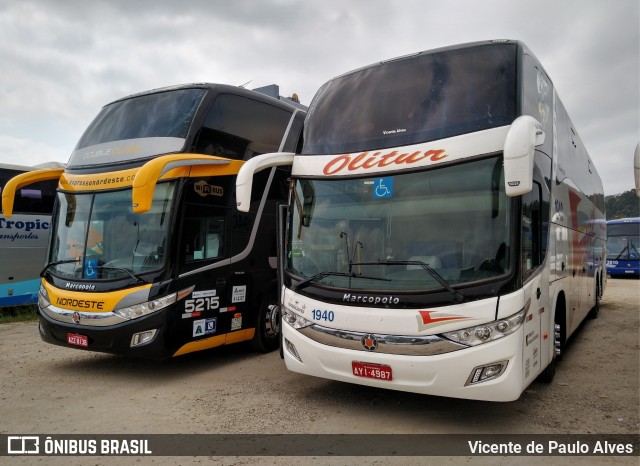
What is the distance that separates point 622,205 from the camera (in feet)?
205

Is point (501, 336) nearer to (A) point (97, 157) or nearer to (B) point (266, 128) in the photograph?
(B) point (266, 128)

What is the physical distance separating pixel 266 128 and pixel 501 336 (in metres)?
5.36

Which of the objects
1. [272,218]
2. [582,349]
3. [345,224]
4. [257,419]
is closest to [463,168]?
[345,224]

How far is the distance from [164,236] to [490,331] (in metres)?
4.13

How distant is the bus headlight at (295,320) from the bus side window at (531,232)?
2179mm

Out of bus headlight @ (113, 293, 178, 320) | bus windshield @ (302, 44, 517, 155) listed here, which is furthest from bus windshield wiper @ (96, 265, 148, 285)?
bus windshield @ (302, 44, 517, 155)

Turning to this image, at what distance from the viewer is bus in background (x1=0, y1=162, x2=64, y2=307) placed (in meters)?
11.9

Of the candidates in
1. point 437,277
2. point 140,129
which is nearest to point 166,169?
point 140,129

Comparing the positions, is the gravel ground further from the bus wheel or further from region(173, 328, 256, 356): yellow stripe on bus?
region(173, 328, 256, 356): yellow stripe on bus

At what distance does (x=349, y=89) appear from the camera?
6094 mm

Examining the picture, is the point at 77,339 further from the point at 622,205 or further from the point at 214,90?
the point at 622,205

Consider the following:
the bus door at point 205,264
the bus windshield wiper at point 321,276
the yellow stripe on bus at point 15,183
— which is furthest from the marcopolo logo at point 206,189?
the yellow stripe on bus at point 15,183

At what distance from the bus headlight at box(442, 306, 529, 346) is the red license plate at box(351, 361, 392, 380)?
75cm

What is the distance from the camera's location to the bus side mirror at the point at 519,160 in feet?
13.8
